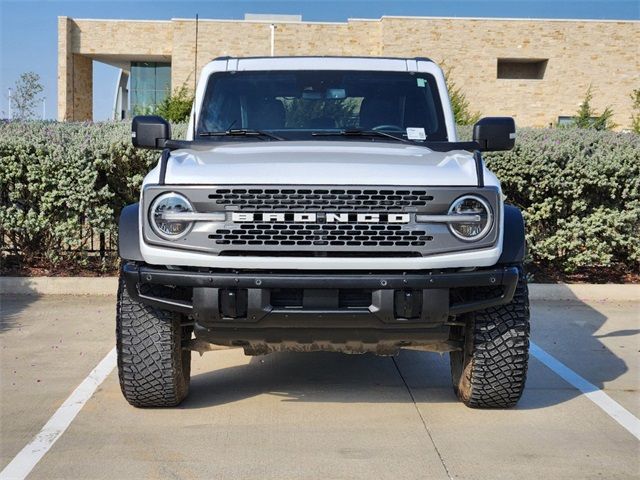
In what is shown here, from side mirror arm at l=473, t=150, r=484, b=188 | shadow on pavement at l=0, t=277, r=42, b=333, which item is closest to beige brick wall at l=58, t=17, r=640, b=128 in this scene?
shadow on pavement at l=0, t=277, r=42, b=333

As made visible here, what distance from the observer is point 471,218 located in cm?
433

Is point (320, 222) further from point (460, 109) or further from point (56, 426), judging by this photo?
point (460, 109)

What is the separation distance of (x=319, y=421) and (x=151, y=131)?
211cm

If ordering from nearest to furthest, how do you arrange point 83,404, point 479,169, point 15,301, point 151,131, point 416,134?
1. point 479,169
2. point 83,404
3. point 151,131
4. point 416,134
5. point 15,301

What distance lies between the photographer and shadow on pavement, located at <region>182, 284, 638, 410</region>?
5406mm

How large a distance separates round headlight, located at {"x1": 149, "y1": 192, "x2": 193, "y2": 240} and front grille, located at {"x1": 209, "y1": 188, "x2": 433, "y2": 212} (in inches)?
6.9

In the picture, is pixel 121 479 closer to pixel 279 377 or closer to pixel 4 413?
pixel 4 413

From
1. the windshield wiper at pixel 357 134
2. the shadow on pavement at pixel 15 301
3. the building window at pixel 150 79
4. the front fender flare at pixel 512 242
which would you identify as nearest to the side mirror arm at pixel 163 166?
the windshield wiper at pixel 357 134

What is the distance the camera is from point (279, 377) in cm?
589

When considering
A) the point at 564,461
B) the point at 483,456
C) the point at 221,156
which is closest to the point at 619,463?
the point at 564,461

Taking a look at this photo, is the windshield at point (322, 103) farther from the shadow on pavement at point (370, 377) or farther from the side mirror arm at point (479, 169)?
the shadow on pavement at point (370, 377)

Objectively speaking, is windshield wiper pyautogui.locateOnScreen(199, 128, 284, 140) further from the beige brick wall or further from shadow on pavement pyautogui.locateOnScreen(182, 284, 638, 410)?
the beige brick wall

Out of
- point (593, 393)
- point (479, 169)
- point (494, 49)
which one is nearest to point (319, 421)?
point (479, 169)

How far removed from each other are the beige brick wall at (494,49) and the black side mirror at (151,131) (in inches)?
1286
